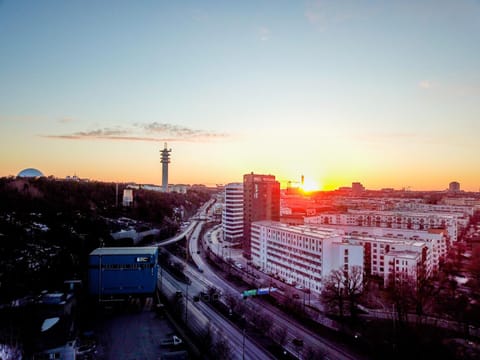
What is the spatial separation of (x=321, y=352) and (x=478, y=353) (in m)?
2.02

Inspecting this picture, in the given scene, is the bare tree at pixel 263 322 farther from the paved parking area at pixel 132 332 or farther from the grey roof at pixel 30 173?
the grey roof at pixel 30 173

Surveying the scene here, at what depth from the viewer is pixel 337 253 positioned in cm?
704

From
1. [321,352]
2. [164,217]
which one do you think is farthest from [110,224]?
[321,352]

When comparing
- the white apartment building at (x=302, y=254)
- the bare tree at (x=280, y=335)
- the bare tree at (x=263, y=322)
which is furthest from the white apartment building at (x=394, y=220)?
the bare tree at (x=280, y=335)

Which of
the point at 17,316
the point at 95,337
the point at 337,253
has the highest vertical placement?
the point at 337,253

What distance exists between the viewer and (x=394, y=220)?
48.6 ft

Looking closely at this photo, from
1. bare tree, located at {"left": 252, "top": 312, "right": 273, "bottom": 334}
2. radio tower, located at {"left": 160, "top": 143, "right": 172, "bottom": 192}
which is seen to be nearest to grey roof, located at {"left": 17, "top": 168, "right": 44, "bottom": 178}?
radio tower, located at {"left": 160, "top": 143, "right": 172, "bottom": 192}

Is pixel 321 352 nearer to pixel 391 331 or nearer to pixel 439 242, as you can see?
pixel 391 331

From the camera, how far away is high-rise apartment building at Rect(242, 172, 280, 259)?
468 inches

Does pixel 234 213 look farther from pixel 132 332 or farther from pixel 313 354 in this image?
pixel 313 354

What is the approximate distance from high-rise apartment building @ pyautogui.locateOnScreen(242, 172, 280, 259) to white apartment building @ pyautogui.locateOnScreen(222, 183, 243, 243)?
45 centimetres

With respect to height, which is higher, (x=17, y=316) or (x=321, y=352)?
(x=17, y=316)

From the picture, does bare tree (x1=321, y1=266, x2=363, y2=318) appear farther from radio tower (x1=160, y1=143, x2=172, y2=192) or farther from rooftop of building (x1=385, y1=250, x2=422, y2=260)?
radio tower (x1=160, y1=143, x2=172, y2=192)

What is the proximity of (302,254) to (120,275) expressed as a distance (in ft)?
12.2
